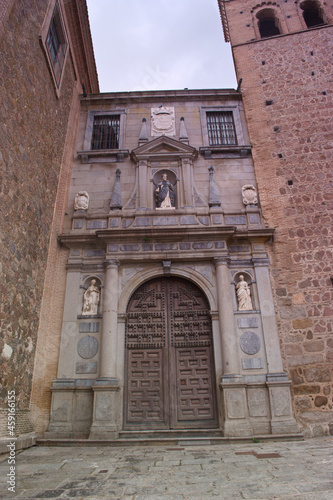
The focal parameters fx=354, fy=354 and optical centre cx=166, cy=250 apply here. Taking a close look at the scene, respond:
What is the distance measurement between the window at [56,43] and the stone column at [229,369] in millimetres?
6352

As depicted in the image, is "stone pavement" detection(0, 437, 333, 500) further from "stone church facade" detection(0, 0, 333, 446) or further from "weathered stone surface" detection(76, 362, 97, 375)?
"weathered stone surface" detection(76, 362, 97, 375)

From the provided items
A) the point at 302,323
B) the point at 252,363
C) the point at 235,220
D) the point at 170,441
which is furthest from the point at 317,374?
the point at 235,220

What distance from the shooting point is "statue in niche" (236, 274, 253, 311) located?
7992mm

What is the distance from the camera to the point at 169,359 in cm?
771

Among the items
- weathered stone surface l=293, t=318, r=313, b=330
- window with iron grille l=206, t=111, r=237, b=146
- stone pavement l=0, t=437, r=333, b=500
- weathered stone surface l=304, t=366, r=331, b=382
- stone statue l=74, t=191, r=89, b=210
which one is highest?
window with iron grille l=206, t=111, r=237, b=146

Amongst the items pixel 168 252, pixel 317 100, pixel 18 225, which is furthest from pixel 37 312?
pixel 317 100

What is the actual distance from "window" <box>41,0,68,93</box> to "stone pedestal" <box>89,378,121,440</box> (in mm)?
7168

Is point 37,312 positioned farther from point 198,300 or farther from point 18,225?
point 198,300

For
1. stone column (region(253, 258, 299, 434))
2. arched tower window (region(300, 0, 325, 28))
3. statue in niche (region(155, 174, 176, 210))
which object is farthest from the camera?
arched tower window (region(300, 0, 325, 28))

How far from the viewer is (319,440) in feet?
21.0

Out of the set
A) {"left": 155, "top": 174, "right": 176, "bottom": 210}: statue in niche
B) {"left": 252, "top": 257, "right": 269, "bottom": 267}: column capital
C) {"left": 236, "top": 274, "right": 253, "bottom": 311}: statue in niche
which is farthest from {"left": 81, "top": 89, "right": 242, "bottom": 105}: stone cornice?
{"left": 236, "top": 274, "right": 253, "bottom": 311}: statue in niche

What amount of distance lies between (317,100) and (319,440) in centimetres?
876

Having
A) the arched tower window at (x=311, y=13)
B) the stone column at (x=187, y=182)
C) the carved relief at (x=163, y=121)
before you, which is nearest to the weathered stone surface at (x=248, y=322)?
the stone column at (x=187, y=182)

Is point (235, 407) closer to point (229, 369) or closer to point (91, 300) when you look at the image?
point (229, 369)
